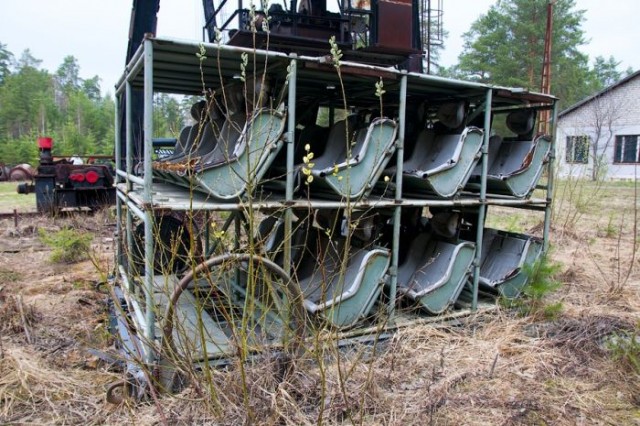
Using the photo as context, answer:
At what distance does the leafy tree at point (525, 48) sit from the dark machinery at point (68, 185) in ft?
71.7

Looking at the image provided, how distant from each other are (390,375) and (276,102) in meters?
2.28

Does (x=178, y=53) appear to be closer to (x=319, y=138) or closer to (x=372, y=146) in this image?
(x=372, y=146)

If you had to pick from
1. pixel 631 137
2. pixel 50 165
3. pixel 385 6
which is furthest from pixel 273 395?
pixel 631 137

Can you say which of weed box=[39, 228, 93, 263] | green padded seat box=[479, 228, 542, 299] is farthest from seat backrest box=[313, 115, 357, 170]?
weed box=[39, 228, 93, 263]

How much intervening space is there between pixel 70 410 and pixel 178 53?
2367mm

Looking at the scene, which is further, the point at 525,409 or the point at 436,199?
the point at 436,199

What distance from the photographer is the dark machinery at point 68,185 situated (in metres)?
9.81

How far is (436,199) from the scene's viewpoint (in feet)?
14.4

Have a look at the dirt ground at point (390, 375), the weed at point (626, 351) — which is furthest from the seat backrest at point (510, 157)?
the weed at point (626, 351)

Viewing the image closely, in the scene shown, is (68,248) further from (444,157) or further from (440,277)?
(444,157)

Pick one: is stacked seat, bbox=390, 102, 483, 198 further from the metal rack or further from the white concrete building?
the white concrete building

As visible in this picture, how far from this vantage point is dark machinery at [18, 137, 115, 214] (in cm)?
981

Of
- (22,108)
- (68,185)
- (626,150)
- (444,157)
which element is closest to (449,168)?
(444,157)

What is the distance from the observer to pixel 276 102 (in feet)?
13.6
